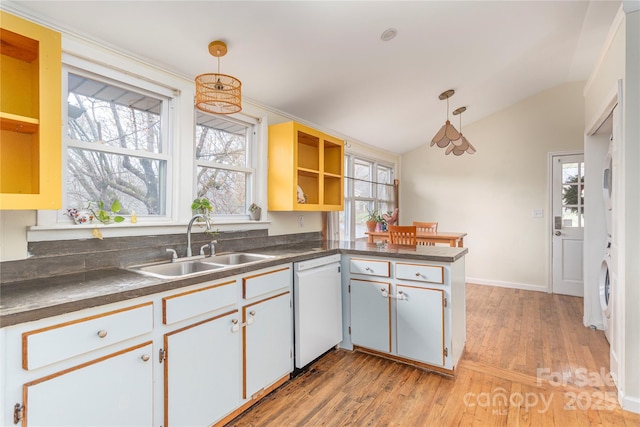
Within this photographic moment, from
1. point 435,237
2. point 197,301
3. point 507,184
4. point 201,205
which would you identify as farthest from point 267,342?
point 507,184

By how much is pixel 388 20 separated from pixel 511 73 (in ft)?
7.66

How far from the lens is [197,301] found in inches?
65.5

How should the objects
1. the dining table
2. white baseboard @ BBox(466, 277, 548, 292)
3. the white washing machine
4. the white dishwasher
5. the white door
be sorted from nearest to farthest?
the white dishwasher → the white washing machine → the dining table → the white door → white baseboard @ BBox(466, 277, 548, 292)

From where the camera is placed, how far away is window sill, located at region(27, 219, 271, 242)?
1651mm

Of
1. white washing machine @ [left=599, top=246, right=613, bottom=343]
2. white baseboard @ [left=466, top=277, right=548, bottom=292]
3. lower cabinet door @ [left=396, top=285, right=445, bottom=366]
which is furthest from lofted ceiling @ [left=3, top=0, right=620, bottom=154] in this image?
white baseboard @ [left=466, top=277, right=548, bottom=292]

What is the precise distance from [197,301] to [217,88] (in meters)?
1.32

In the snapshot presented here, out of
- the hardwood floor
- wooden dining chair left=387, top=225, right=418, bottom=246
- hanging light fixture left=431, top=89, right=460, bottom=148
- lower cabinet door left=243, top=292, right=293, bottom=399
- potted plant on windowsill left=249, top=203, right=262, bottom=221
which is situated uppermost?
hanging light fixture left=431, top=89, right=460, bottom=148

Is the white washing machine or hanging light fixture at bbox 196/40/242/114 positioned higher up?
hanging light fixture at bbox 196/40/242/114

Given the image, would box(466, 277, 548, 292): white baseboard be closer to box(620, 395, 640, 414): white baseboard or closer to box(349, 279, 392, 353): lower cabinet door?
box(620, 395, 640, 414): white baseboard

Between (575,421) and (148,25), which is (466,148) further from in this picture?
(148,25)

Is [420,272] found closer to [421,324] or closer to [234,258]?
[421,324]

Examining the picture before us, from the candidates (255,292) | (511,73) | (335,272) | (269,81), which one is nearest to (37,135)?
(255,292)

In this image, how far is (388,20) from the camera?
232 cm

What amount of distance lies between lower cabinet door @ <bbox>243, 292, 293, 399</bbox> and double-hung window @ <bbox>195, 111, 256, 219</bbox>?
97 centimetres
